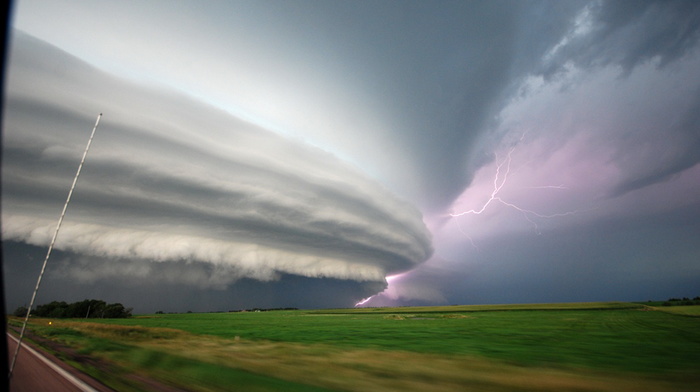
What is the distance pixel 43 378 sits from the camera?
868 centimetres

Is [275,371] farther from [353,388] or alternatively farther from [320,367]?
[353,388]

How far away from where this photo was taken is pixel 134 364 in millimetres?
11766

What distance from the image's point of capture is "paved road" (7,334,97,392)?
7.47 metres

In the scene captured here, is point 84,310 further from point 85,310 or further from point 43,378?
point 43,378

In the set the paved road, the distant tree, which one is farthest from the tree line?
the paved road

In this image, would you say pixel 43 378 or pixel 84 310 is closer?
pixel 43 378

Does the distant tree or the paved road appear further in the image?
the distant tree

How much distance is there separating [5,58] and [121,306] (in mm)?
151693

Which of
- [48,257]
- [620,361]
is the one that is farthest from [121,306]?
[620,361]

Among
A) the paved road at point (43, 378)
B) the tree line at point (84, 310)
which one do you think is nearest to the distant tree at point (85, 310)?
the tree line at point (84, 310)

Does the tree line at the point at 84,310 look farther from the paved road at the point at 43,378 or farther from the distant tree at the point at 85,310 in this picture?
the paved road at the point at 43,378

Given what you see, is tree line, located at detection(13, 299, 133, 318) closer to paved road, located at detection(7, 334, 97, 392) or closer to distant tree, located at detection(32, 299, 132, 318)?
distant tree, located at detection(32, 299, 132, 318)

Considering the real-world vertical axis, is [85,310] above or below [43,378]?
below

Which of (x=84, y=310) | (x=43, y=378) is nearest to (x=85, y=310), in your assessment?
(x=84, y=310)
